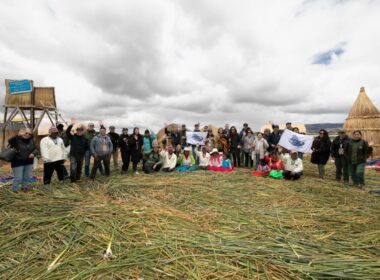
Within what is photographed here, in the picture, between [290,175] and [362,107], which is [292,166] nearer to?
[290,175]

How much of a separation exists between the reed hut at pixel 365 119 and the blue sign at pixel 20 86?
20.7 m

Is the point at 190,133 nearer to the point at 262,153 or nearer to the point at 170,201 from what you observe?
the point at 262,153

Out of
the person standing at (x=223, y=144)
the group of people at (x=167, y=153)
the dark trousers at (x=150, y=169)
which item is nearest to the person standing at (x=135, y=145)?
the group of people at (x=167, y=153)

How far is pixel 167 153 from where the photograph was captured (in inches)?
387

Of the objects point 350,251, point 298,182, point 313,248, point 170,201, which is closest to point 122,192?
point 170,201

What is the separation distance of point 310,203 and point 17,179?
696cm

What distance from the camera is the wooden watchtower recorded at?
14289 millimetres

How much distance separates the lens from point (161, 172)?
31.0 ft

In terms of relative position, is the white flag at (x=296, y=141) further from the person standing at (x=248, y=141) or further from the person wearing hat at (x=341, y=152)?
the person standing at (x=248, y=141)

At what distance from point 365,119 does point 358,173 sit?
1155 cm

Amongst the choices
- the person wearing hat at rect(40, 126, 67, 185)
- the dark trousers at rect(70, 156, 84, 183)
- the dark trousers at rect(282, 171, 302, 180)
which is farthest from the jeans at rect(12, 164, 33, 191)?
the dark trousers at rect(282, 171, 302, 180)

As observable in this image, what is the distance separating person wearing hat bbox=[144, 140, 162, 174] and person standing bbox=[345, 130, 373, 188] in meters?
6.50

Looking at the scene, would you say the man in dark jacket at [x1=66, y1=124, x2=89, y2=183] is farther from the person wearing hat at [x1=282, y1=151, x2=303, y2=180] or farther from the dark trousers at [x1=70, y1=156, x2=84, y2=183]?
the person wearing hat at [x1=282, y1=151, x2=303, y2=180]

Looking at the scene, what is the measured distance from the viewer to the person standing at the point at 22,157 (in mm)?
5910
